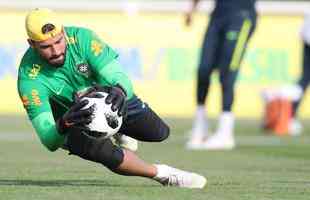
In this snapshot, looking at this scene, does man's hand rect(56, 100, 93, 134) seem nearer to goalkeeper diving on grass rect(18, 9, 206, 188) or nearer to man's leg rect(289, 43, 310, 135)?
goalkeeper diving on grass rect(18, 9, 206, 188)

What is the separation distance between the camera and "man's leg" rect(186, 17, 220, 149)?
45.2ft

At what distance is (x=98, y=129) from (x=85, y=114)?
146 mm

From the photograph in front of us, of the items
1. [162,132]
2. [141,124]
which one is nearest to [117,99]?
[141,124]

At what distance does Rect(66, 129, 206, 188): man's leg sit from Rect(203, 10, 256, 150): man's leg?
17.3 ft

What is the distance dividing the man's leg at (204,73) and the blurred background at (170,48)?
237 inches

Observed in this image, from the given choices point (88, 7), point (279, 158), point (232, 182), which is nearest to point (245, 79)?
point (88, 7)

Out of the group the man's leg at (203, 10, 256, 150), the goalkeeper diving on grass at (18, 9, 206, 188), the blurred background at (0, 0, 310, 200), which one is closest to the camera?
the goalkeeper diving on grass at (18, 9, 206, 188)

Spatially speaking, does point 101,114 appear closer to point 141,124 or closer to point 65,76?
point 65,76

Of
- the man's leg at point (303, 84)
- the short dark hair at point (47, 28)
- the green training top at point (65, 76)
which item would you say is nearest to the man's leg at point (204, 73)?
the man's leg at point (303, 84)

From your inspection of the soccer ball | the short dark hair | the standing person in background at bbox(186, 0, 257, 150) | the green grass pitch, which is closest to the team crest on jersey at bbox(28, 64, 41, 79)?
the short dark hair

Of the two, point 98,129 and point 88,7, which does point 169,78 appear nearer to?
point 88,7

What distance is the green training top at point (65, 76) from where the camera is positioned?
8023 millimetres

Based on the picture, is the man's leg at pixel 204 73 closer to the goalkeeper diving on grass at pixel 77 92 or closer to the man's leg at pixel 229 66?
the man's leg at pixel 229 66

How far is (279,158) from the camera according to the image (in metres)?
12.2
